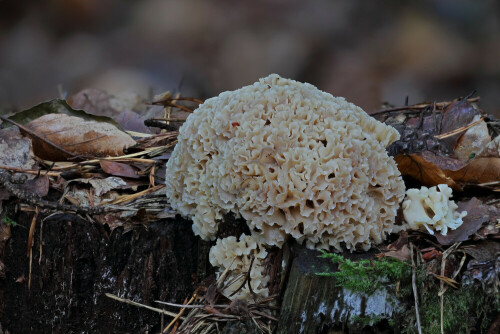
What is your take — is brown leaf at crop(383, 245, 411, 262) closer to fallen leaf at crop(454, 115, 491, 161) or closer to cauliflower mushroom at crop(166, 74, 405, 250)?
cauliflower mushroom at crop(166, 74, 405, 250)

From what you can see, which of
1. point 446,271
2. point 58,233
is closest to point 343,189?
point 446,271

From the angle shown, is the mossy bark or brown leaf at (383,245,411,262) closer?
the mossy bark

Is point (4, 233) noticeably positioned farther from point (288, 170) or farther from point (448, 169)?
point (448, 169)

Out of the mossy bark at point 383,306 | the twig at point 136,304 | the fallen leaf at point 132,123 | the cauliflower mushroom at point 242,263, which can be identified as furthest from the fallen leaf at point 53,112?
the mossy bark at point 383,306

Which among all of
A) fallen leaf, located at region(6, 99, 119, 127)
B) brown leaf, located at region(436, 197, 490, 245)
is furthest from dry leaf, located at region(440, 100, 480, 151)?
fallen leaf, located at region(6, 99, 119, 127)

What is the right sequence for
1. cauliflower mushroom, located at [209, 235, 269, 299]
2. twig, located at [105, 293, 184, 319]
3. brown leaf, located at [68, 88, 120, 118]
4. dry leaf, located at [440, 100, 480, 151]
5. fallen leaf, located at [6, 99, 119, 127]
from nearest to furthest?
cauliflower mushroom, located at [209, 235, 269, 299]
twig, located at [105, 293, 184, 319]
dry leaf, located at [440, 100, 480, 151]
fallen leaf, located at [6, 99, 119, 127]
brown leaf, located at [68, 88, 120, 118]

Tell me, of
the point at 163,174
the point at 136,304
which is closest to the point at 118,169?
the point at 163,174
